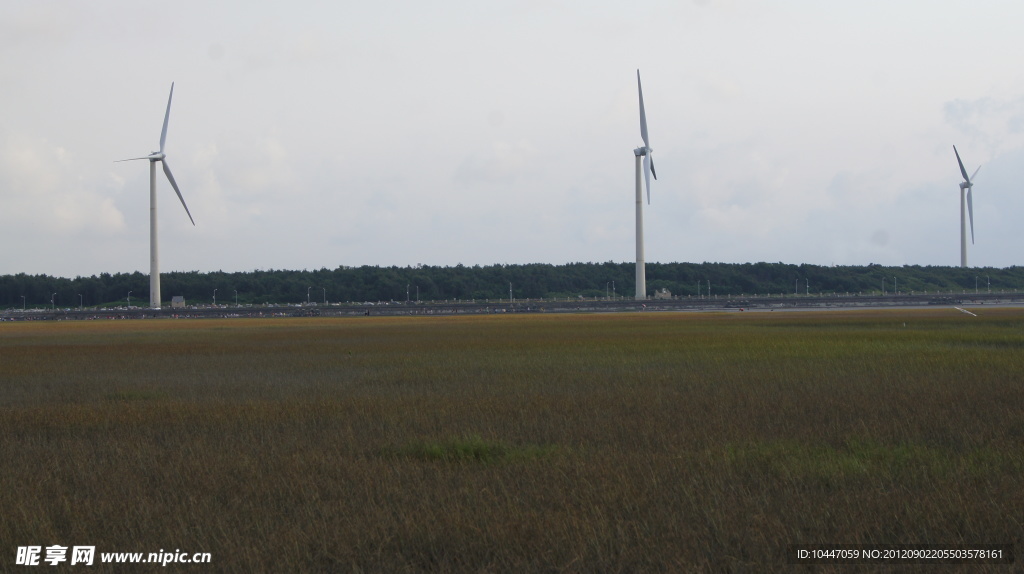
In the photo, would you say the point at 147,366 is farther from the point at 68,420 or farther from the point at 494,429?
the point at 494,429

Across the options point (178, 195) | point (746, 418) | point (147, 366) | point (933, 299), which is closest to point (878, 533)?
point (746, 418)

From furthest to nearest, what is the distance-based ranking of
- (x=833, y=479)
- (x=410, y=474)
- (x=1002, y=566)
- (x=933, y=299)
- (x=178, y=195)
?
(x=933, y=299)
(x=178, y=195)
(x=410, y=474)
(x=833, y=479)
(x=1002, y=566)

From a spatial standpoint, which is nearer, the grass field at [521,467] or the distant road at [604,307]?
the grass field at [521,467]

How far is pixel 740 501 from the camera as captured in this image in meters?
13.2

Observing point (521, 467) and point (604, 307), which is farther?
point (604, 307)

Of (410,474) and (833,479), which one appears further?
(410,474)

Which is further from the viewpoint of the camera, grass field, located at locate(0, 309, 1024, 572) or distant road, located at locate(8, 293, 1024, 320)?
distant road, located at locate(8, 293, 1024, 320)

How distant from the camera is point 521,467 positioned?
15.8 meters

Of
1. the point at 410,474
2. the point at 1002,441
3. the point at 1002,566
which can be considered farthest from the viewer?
the point at 1002,441

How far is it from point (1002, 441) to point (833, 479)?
196 inches

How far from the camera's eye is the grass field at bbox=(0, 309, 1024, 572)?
11.6 metres

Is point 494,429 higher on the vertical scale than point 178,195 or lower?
lower

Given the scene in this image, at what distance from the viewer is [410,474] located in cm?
1550

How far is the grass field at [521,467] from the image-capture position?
11.6 metres
